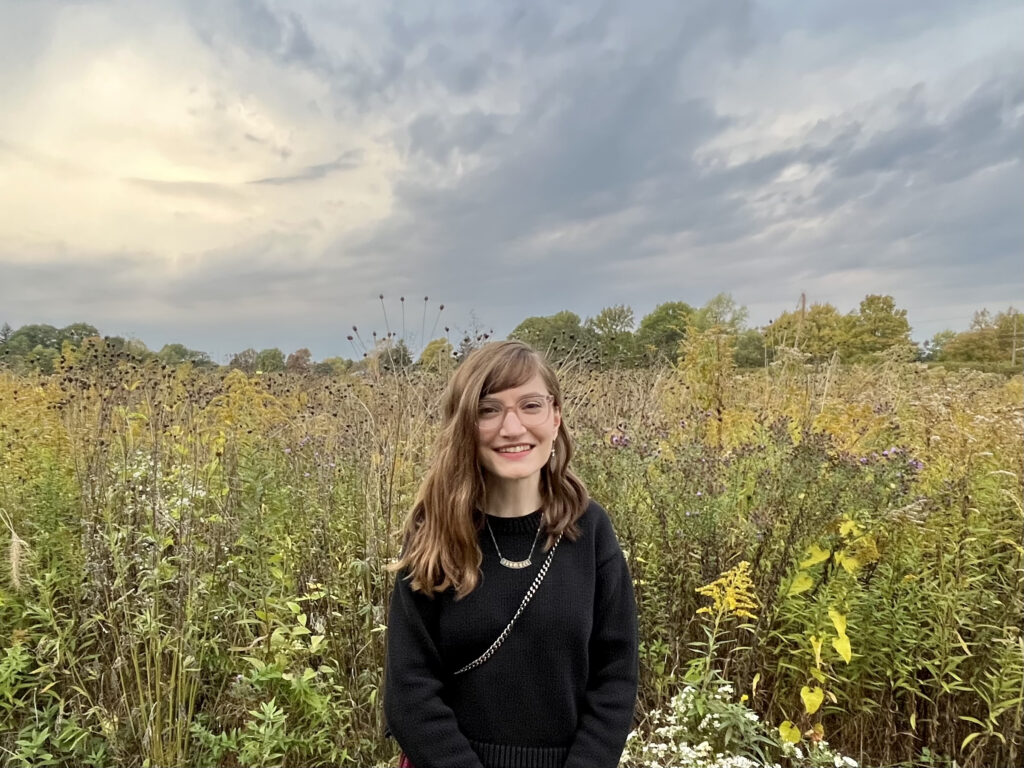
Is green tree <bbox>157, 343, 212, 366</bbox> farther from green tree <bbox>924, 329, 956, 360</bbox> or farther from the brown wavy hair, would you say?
green tree <bbox>924, 329, 956, 360</bbox>

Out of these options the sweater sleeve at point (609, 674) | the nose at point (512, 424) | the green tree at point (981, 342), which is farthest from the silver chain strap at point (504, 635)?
the green tree at point (981, 342)

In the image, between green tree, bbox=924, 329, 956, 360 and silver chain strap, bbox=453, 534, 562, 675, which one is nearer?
silver chain strap, bbox=453, 534, 562, 675

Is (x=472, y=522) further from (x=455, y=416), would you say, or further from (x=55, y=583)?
(x=55, y=583)

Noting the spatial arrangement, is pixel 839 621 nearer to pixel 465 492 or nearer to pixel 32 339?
pixel 465 492

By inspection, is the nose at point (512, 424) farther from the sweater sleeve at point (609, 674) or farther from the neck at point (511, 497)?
the sweater sleeve at point (609, 674)

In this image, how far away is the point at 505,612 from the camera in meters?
1.55

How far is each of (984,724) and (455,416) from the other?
2.61 metres

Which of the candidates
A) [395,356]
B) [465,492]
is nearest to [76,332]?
[395,356]

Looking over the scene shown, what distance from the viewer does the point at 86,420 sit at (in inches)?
127

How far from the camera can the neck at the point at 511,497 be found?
1676 mm

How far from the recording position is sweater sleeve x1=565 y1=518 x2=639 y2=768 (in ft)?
5.02

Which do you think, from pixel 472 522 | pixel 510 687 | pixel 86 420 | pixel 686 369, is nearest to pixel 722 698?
pixel 510 687

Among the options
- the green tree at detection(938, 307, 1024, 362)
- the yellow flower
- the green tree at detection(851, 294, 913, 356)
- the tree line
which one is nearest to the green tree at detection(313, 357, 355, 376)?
the tree line

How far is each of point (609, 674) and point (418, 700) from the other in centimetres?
47
